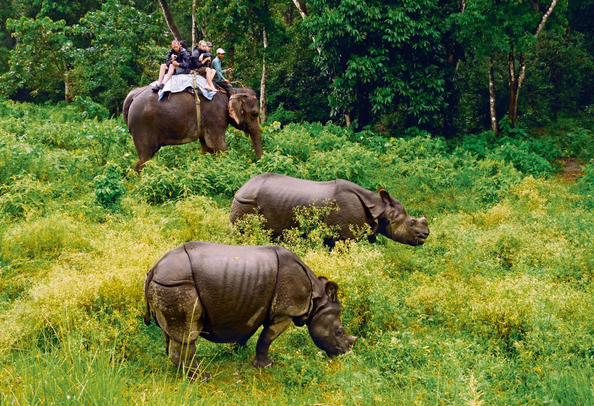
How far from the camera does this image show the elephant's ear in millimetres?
11750

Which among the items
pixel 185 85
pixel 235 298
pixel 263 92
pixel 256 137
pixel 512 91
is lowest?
pixel 263 92

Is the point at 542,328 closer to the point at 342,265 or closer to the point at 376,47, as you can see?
the point at 342,265

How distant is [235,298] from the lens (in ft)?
17.6

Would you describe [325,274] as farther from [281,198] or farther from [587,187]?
[587,187]

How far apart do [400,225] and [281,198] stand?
1.76 meters

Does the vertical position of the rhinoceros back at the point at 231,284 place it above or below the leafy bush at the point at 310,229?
above

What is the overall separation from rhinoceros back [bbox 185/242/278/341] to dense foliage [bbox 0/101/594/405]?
1.74 feet

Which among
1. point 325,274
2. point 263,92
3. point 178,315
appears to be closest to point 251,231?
point 325,274

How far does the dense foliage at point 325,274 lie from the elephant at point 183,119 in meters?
0.50

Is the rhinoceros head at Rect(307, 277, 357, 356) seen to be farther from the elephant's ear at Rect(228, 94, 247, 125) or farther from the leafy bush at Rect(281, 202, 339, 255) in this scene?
the elephant's ear at Rect(228, 94, 247, 125)

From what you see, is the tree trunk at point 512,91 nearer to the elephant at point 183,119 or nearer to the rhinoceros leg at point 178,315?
the elephant at point 183,119

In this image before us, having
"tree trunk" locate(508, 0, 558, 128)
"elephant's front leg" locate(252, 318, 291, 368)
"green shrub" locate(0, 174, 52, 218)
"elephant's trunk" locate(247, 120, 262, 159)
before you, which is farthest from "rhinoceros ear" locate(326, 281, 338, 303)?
"tree trunk" locate(508, 0, 558, 128)

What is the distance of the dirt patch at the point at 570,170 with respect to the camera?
44.0 ft

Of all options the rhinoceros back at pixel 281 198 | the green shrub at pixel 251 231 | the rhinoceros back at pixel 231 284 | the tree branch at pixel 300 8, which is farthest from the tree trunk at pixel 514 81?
the rhinoceros back at pixel 231 284
